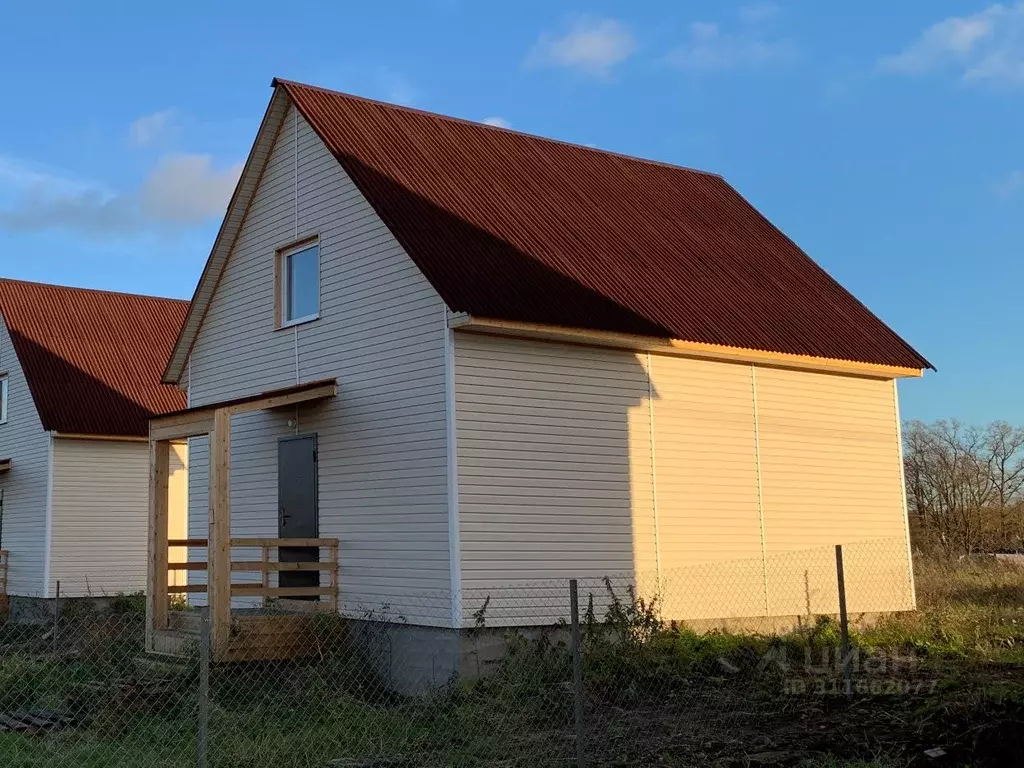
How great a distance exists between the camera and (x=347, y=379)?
15375 mm

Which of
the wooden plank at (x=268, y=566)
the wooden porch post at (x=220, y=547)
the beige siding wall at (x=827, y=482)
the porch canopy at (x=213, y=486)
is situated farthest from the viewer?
the beige siding wall at (x=827, y=482)

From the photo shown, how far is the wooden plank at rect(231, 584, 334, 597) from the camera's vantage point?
14.0 m

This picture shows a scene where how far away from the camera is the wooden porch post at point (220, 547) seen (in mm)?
13617

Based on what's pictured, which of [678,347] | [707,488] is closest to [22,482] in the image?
[707,488]

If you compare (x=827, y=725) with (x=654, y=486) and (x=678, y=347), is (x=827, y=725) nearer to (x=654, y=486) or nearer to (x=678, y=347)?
(x=654, y=486)

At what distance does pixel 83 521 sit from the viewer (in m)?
26.2

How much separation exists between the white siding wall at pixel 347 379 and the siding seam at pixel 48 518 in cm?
865

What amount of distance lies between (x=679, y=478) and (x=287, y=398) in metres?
5.54

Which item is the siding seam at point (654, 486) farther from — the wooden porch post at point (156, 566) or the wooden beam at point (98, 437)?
the wooden beam at point (98, 437)

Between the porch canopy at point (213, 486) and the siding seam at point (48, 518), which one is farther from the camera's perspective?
the siding seam at point (48, 518)

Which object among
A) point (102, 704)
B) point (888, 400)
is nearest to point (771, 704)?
point (102, 704)

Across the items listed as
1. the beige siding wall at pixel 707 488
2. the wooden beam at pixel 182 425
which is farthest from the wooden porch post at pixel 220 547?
the beige siding wall at pixel 707 488

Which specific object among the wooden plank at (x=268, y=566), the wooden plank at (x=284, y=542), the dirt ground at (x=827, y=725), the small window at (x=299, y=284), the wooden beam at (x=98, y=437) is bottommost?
the dirt ground at (x=827, y=725)

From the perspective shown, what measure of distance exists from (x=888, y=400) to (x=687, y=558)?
5.54 metres
